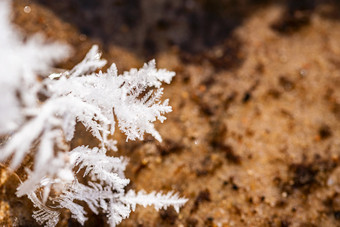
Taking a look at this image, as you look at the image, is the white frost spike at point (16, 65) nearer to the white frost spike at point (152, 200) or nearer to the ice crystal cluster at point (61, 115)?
the ice crystal cluster at point (61, 115)

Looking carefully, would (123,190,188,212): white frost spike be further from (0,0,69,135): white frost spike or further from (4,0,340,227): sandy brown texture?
(0,0,69,135): white frost spike

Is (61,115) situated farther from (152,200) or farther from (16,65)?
(152,200)

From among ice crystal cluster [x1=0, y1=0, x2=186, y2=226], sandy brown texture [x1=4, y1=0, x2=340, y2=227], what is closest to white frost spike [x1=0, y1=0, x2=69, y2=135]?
→ ice crystal cluster [x1=0, y1=0, x2=186, y2=226]

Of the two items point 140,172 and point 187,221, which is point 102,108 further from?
point 187,221

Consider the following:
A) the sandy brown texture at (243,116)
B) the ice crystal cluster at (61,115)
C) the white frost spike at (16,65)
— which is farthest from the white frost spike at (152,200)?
the white frost spike at (16,65)

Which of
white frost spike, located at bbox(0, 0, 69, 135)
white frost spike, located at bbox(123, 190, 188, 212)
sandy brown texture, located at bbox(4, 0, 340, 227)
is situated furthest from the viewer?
sandy brown texture, located at bbox(4, 0, 340, 227)

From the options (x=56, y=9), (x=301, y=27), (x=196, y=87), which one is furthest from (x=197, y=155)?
(x=56, y=9)
